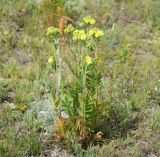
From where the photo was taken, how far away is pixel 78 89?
13.2ft

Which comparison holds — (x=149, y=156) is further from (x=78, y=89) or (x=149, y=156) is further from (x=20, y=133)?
(x=20, y=133)

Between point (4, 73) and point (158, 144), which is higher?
point (4, 73)

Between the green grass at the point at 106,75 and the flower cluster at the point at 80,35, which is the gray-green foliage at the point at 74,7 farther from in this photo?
the flower cluster at the point at 80,35

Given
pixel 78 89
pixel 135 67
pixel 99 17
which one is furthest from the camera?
pixel 99 17

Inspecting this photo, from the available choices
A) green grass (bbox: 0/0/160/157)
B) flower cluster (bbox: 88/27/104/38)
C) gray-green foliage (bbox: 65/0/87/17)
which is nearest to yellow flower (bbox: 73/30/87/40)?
flower cluster (bbox: 88/27/104/38)

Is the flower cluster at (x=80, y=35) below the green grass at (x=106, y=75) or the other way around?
the other way around

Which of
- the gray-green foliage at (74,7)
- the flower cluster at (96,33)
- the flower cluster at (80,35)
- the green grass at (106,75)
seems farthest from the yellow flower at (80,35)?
the gray-green foliage at (74,7)

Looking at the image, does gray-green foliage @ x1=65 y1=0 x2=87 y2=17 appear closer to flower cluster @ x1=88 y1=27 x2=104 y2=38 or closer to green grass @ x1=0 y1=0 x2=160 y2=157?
green grass @ x1=0 y1=0 x2=160 y2=157

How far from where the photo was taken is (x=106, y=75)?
18.0 feet

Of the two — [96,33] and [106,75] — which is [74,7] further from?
[96,33]

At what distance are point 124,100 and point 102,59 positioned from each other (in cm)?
98

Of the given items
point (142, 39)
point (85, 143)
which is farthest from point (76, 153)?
point (142, 39)

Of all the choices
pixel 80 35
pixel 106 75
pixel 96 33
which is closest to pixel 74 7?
pixel 106 75

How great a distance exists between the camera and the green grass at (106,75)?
4.23m
